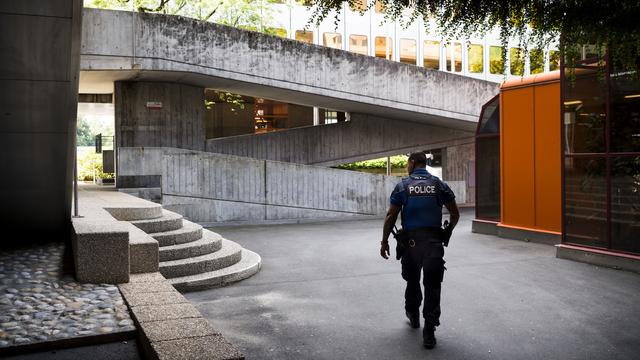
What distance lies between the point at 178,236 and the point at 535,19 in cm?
740

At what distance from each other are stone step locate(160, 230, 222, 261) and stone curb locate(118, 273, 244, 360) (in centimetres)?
216

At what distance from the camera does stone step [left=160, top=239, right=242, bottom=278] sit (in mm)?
8539

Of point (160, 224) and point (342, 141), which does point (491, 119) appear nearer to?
point (342, 141)

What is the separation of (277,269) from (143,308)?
4.48 meters

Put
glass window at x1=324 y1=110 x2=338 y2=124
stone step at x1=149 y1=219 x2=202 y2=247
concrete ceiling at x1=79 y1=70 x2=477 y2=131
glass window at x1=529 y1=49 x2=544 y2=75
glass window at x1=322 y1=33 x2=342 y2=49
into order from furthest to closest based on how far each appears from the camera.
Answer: glass window at x1=324 y1=110 x2=338 y2=124
glass window at x1=322 y1=33 x2=342 y2=49
concrete ceiling at x1=79 y1=70 x2=477 y2=131
stone step at x1=149 y1=219 x2=202 y2=247
glass window at x1=529 y1=49 x2=544 y2=75

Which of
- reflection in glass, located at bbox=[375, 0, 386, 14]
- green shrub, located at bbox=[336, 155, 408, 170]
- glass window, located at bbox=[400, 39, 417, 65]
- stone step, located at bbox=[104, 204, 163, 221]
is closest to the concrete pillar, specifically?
green shrub, located at bbox=[336, 155, 408, 170]

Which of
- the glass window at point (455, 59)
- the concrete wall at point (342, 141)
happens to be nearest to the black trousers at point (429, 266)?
the concrete wall at point (342, 141)

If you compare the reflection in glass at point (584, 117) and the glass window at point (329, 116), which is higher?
the glass window at point (329, 116)

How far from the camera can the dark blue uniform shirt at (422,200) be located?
5832mm

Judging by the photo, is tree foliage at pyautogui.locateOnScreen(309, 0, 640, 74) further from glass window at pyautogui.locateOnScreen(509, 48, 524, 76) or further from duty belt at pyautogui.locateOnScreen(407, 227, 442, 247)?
duty belt at pyautogui.locateOnScreen(407, 227, 442, 247)

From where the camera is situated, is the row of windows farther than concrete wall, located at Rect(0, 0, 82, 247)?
Yes

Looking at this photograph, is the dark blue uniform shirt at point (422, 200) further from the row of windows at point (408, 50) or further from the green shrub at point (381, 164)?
the green shrub at point (381, 164)

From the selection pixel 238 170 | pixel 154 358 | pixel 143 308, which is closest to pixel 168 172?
pixel 238 170

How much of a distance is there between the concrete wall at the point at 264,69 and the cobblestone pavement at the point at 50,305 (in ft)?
30.5
